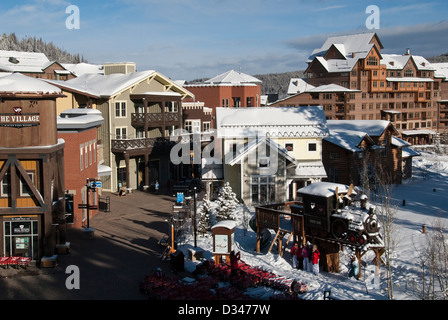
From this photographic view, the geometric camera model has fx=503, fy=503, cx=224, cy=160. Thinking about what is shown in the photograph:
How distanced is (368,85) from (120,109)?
55.9 metres

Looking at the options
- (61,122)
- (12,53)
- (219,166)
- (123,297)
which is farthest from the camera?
(12,53)

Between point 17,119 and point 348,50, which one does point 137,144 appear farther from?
point 348,50

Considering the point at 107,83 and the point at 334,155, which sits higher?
the point at 107,83

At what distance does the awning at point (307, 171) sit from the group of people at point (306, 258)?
1274 cm

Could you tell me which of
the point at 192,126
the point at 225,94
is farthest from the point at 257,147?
the point at 225,94

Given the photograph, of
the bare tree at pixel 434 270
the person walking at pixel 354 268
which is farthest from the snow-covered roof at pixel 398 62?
the person walking at pixel 354 268

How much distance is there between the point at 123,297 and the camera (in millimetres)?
17844

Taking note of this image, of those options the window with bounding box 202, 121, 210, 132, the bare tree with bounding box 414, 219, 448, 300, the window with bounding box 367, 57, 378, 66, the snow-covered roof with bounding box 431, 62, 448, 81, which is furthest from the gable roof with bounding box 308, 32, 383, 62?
the bare tree with bounding box 414, 219, 448, 300

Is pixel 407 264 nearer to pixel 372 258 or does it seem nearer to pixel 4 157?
pixel 372 258

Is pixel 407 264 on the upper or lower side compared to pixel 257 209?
lower

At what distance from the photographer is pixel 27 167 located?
2197 cm

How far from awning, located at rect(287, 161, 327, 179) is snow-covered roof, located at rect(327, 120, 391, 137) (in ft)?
35.2
